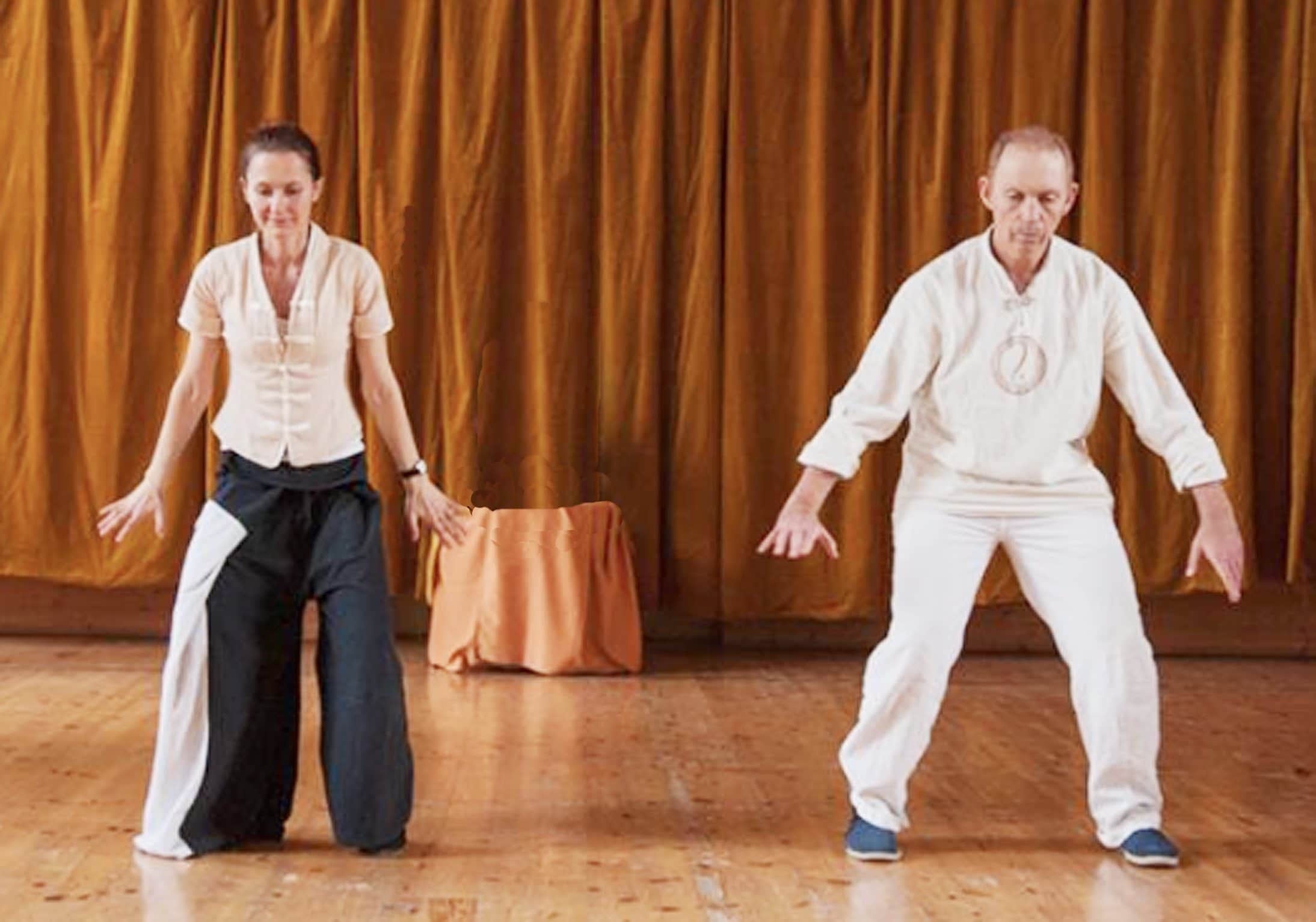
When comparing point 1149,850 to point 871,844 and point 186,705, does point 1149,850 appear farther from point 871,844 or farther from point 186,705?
point 186,705

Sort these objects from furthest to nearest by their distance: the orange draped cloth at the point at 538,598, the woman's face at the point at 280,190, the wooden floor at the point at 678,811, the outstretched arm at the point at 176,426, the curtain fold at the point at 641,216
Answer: the curtain fold at the point at 641,216 < the orange draped cloth at the point at 538,598 < the outstretched arm at the point at 176,426 < the woman's face at the point at 280,190 < the wooden floor at the point at 678,811

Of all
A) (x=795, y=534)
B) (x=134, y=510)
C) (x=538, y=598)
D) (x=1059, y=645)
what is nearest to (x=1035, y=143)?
(x=795, y=534)

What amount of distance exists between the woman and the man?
0.82 metres

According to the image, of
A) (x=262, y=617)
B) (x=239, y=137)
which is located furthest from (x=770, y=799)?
(x=239, y=137)

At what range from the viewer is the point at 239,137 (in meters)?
7.12

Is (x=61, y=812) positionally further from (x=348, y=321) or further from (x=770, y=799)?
(x=770, y=799)

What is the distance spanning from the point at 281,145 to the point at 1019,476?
1.48 metres

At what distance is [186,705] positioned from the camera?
13.0 ft

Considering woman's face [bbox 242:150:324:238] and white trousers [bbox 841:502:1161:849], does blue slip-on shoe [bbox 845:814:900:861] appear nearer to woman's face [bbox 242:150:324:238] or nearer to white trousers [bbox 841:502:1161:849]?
white trousers [bbox 841:502:1161:849]

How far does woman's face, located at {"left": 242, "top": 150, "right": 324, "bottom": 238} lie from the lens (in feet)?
12.8

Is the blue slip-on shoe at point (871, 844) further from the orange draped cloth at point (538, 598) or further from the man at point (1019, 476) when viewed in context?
the orange draped cloth at point (538, 598)

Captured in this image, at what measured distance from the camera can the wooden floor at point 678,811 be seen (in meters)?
3.66

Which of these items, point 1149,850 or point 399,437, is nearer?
point 1149,850

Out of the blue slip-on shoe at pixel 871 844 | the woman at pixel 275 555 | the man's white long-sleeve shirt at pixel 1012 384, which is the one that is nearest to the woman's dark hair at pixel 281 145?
the woman at pixel 275 555
